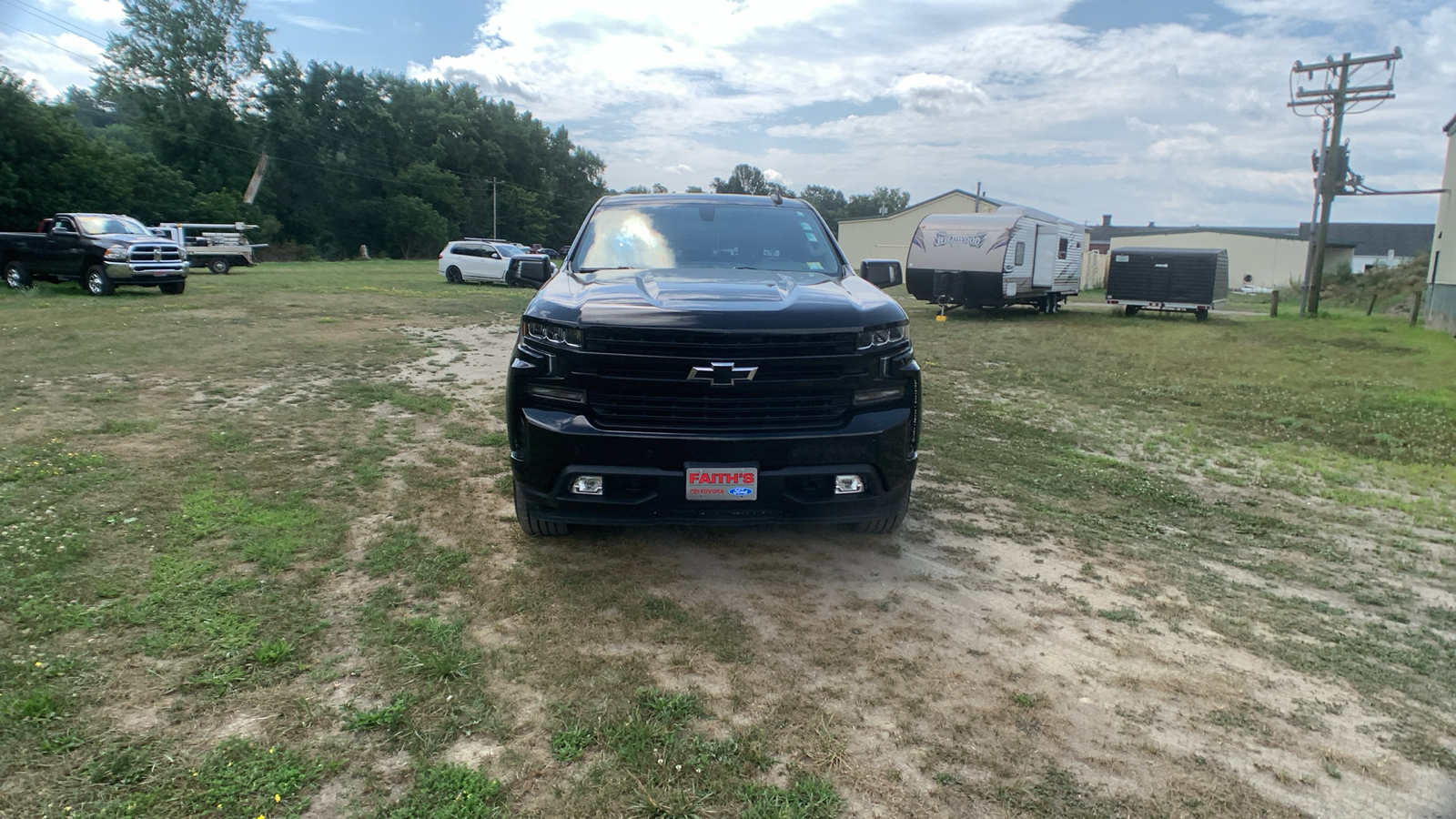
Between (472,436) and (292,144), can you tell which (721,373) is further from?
(292,144)

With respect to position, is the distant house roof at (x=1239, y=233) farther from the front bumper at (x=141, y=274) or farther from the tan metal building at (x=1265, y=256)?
the front bumper at (x=141, y=274)

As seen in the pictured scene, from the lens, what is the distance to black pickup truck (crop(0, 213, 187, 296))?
17281 mm

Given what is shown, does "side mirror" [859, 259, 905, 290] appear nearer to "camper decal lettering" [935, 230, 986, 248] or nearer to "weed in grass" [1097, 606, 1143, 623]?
"weed in grass" [1097, 606, 1143, 623]

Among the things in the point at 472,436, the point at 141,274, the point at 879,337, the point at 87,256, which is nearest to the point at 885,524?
the point at 879,337

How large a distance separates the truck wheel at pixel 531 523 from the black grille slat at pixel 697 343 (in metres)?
0.86

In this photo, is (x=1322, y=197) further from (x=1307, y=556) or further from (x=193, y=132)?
(x=193, y=132)

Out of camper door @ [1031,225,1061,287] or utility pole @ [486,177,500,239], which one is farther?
utility pole @ [486,177,500,239]

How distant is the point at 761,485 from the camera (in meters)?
3.55

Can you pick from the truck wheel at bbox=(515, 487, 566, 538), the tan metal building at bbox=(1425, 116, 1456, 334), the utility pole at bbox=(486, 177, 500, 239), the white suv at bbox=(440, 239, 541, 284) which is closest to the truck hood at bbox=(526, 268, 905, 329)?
the truck wheel at bbox=(515, 487, 566, 538)

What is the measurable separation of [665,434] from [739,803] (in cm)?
162

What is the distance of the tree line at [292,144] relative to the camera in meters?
50.8

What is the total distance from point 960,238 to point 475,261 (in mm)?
17506

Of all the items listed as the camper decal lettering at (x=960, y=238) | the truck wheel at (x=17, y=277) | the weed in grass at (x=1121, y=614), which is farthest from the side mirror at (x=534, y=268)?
the truck wheel at (x=17, y=277)

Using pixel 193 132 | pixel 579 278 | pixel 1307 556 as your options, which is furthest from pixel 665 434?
pixel 193 132
